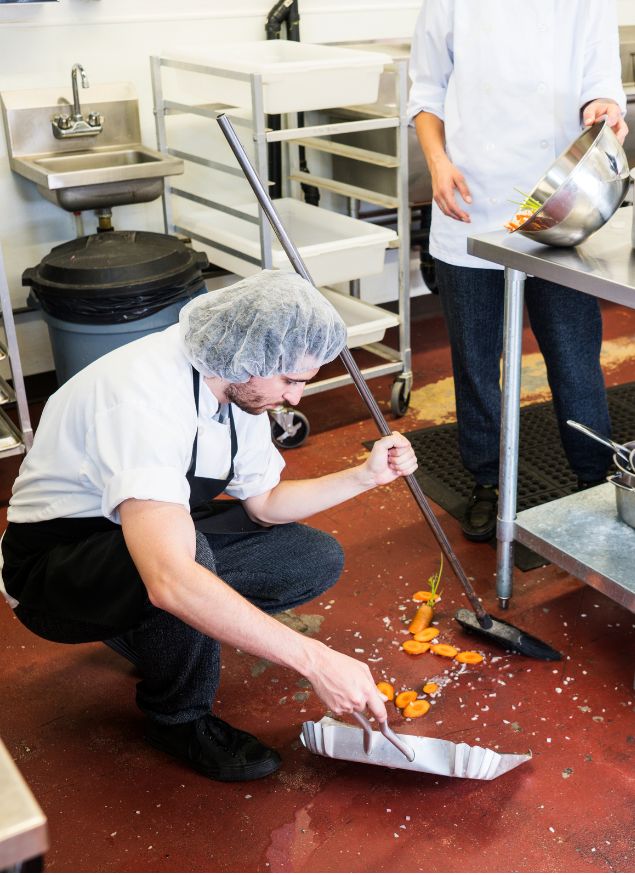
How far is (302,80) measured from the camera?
266 cm

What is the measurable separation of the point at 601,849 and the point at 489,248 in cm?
109

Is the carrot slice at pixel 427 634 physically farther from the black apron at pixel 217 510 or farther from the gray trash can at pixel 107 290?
the gray trash can at pixel 107 290

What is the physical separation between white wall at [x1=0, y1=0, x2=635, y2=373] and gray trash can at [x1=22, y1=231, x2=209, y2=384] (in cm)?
39

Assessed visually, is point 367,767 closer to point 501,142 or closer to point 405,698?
point 405,698

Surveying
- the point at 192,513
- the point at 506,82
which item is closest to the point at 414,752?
the point at 192,513

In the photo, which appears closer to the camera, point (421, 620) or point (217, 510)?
point (217, 510)

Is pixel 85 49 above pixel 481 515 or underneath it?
above

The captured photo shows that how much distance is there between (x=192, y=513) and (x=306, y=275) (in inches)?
19.3

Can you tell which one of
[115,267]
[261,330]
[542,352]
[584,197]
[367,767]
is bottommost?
[367,767]

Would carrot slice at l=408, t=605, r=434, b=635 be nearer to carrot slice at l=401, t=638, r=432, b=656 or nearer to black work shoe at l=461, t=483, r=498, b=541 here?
carrot slice at l=401, t=638, r=432, b=656

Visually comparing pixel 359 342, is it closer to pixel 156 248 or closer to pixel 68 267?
pixel 156 248

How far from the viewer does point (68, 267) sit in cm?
264

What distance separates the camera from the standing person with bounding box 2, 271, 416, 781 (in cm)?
140

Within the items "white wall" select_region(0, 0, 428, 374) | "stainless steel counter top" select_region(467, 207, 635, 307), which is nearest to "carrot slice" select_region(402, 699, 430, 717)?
"stainless steel counter top" select_region(467, 207, 635, 307)
